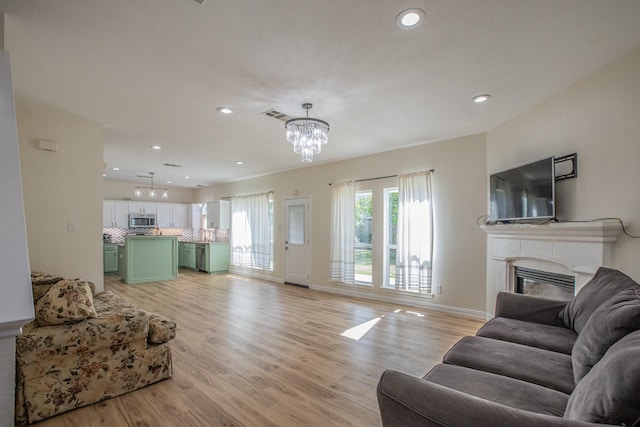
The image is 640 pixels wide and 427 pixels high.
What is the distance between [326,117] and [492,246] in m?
2.73

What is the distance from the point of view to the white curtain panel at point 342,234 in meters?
5.67

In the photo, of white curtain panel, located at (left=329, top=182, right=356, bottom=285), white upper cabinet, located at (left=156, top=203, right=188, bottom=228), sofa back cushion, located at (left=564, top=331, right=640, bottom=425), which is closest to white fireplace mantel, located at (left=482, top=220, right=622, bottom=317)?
sofa back cushion, located at (left=564, top=331, right=640, bottom=425)

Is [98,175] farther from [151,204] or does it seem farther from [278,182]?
[151,204]

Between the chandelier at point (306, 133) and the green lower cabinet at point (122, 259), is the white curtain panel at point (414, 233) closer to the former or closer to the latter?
the chandelier at point (306, 133)

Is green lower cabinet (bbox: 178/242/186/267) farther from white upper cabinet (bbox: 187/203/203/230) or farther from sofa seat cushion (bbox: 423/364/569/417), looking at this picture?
sofa seat cushion (bbox: 423/364/569/417)

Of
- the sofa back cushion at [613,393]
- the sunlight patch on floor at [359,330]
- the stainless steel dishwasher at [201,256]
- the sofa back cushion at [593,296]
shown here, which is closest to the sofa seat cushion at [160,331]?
the sunlight patch on floor at [359,330]

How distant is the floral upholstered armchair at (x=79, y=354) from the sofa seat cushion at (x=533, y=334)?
8.54 ft

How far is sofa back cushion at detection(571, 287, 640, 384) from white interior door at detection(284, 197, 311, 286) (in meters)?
5.23

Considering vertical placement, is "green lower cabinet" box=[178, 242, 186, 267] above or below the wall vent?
below

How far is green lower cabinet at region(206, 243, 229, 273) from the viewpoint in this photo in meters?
8.23

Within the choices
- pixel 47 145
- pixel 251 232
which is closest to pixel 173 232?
pixel 251 232

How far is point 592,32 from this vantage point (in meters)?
2.05

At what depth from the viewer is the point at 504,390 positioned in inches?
55.4

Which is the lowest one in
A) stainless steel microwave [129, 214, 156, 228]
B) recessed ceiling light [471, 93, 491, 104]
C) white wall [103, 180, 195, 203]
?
stainless steel microwave [129, 214, 156, 228]
